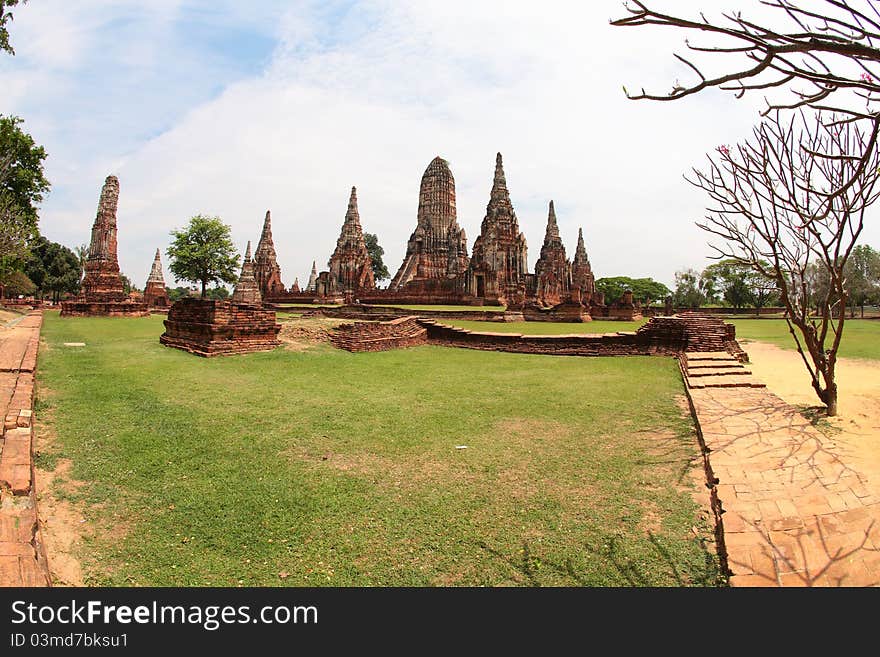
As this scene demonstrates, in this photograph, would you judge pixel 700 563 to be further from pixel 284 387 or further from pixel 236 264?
pixel 236 264

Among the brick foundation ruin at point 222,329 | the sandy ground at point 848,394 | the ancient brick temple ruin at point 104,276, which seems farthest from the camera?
the ancient brick temple ruin at point 104,276

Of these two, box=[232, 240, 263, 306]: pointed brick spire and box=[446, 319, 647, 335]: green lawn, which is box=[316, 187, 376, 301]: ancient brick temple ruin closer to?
box=[232, 240, 263, 306]: pointed brick spire

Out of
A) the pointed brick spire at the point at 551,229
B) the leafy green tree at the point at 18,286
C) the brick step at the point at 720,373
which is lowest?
the brick step at the point at 720,373

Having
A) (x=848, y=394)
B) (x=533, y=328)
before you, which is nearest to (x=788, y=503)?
(x=848, y=394)

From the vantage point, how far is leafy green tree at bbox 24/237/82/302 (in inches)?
1955

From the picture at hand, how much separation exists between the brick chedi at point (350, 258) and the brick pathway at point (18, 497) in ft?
95.5

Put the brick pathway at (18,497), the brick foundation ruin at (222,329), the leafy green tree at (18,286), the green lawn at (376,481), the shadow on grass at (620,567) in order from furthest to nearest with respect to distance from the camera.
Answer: the leafy green tree at (18,286)
the brick foundation ruin at (222,329)
the green lawn at (376,481)
the shadow on grass at (620,567)
the brick pathway at (18,497)

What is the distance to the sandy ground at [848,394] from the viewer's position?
14.9 ft

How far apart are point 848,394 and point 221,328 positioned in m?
11.5

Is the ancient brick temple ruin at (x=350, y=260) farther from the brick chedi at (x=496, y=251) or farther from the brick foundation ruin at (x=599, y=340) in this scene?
the brick foundation ruin at (x=599, y=340)

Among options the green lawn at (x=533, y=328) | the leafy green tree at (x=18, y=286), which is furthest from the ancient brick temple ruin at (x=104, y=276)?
the leafy green tree at (x=18, y=286)

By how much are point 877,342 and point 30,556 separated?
64.7ft

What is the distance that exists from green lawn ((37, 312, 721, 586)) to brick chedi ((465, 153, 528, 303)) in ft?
81.4

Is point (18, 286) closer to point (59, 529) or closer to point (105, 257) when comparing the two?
point (105, 257)
